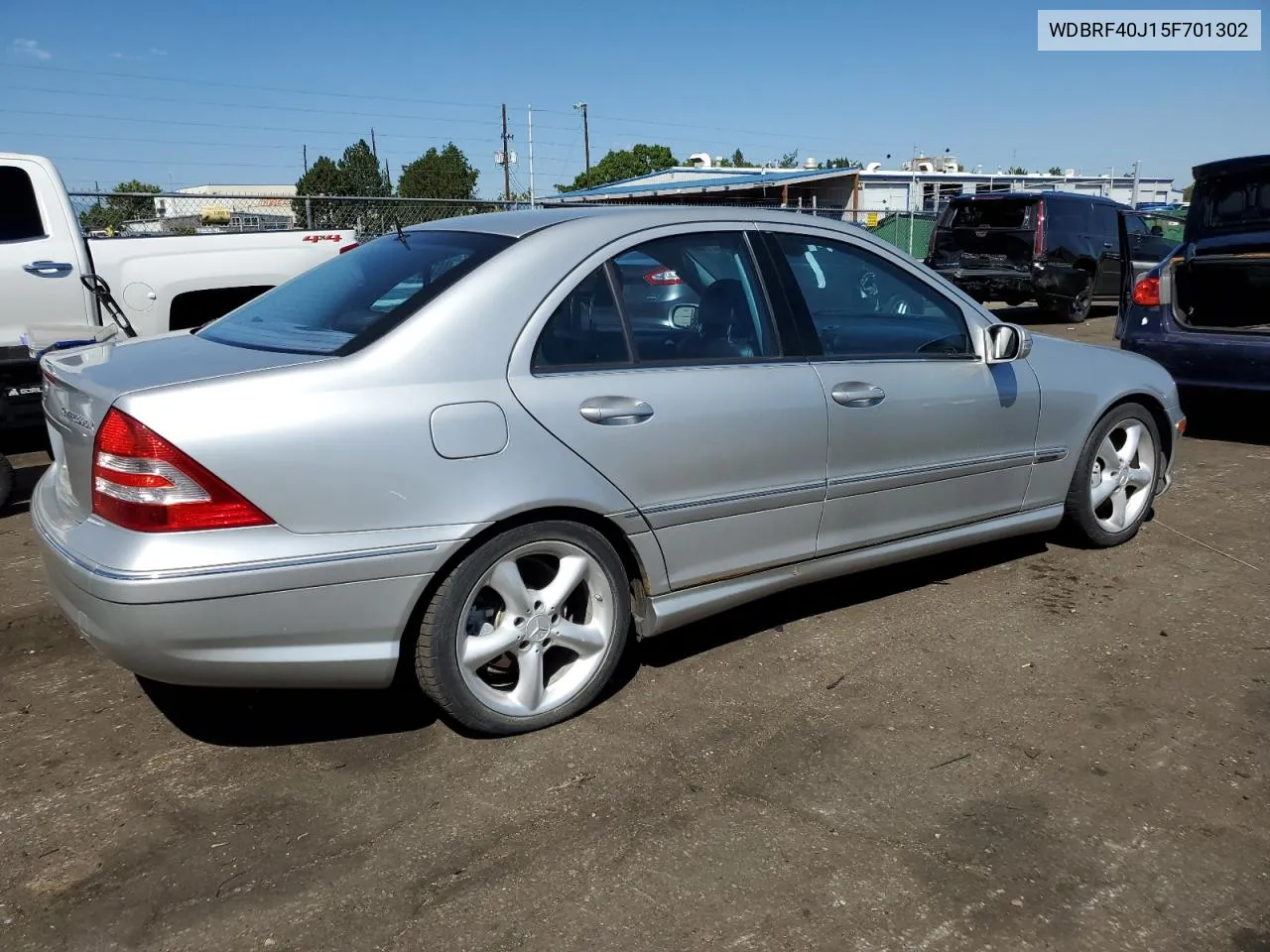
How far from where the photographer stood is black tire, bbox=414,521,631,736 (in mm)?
2961

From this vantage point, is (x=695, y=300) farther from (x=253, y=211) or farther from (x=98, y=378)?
(x=253, y=211)

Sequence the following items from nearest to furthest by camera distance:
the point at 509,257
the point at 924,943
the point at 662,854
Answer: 1. the point at 924,943
2. the point at 662,854
3. the point at 509,257

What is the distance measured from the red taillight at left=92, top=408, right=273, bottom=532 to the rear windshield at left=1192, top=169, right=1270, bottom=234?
279 inches

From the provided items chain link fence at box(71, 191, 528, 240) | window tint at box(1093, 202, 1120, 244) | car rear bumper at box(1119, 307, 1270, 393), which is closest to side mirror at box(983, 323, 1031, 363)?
car rear bumper at box(1119, 307, 1270, 393)

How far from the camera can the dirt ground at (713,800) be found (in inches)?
94.1

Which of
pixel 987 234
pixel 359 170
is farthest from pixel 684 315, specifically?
pixel 359 170

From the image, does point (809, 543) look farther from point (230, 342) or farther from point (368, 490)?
point (230, 342)

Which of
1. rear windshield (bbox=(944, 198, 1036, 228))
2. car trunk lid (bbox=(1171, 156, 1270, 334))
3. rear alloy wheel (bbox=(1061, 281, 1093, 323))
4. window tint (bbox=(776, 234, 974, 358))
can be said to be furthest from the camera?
rear alloy wheel (bbox=(1061, 281, 1093, 323))

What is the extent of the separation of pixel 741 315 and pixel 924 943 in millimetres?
2065

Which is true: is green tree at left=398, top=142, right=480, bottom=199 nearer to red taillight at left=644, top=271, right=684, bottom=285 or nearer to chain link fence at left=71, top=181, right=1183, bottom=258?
chain link fence at left=71, top=181, right=1183, bottom=258

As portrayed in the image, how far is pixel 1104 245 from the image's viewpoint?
620 inches

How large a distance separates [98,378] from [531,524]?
1258mm

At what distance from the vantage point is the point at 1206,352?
22.9ft

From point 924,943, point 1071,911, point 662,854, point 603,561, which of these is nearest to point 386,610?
point 603,561
